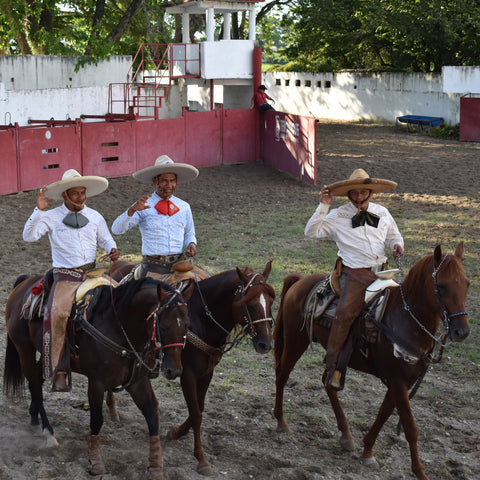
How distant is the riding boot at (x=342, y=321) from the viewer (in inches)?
248

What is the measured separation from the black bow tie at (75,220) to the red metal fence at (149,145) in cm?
1112

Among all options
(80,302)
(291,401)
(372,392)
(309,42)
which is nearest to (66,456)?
(80,302)

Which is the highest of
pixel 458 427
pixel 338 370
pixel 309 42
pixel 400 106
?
pixel 309 42

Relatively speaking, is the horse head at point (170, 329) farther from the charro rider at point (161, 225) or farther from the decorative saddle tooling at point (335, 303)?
the decorative saddle tooling at point (335, 303)

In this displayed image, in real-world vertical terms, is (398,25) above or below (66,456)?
above

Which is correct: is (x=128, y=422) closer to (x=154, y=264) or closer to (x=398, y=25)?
(x=154, y=264)

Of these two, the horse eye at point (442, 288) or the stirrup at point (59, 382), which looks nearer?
the horse eye at point (442, 288)

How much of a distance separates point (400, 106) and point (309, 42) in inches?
250

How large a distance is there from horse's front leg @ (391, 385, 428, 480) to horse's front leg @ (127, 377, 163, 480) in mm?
2045

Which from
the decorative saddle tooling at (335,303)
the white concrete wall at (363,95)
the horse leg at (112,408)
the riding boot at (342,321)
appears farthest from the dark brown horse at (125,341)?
the white concrete wall at (363,95)

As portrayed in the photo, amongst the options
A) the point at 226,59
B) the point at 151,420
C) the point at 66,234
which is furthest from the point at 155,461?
the point at 226,59

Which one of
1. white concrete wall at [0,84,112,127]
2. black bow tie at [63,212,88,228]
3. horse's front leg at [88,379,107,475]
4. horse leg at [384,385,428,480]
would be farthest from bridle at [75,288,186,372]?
white concrete wall at [0,84,112,127]

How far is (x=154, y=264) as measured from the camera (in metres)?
6.87

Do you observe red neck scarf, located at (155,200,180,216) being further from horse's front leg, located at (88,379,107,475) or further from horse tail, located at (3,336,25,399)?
horse tail, located at (3,336,25,399)
